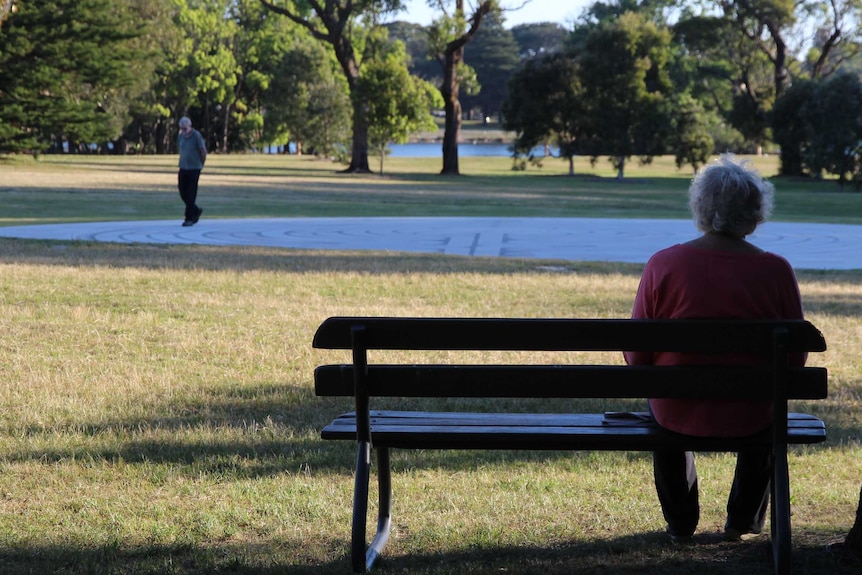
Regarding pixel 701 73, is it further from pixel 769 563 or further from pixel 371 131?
pixel 769 563

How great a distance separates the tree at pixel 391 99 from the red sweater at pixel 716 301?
140 feet

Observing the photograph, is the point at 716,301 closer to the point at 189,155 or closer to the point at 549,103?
the point at 189,155

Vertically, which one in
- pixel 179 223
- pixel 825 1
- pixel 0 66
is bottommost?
pixel 179 223

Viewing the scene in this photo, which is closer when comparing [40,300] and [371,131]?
[40,300]

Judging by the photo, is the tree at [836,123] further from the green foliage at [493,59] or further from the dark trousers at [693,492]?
the green foliage at [493,59]

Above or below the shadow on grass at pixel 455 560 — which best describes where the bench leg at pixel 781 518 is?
above

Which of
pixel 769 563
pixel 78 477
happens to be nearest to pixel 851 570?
pixel 769 563

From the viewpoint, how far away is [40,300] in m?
10.1

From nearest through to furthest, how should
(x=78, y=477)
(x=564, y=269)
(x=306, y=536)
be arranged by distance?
(x=306, y=536) → (x=78, y=477) → (x=564, y=269)

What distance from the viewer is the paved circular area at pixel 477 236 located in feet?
54.4

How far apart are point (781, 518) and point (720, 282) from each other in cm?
80

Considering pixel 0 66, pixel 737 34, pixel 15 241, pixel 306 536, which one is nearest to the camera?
pixel 306 536

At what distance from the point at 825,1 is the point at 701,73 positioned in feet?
31.6

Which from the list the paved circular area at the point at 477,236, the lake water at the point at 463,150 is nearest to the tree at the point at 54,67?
the paved circular area at the point at 477,236
